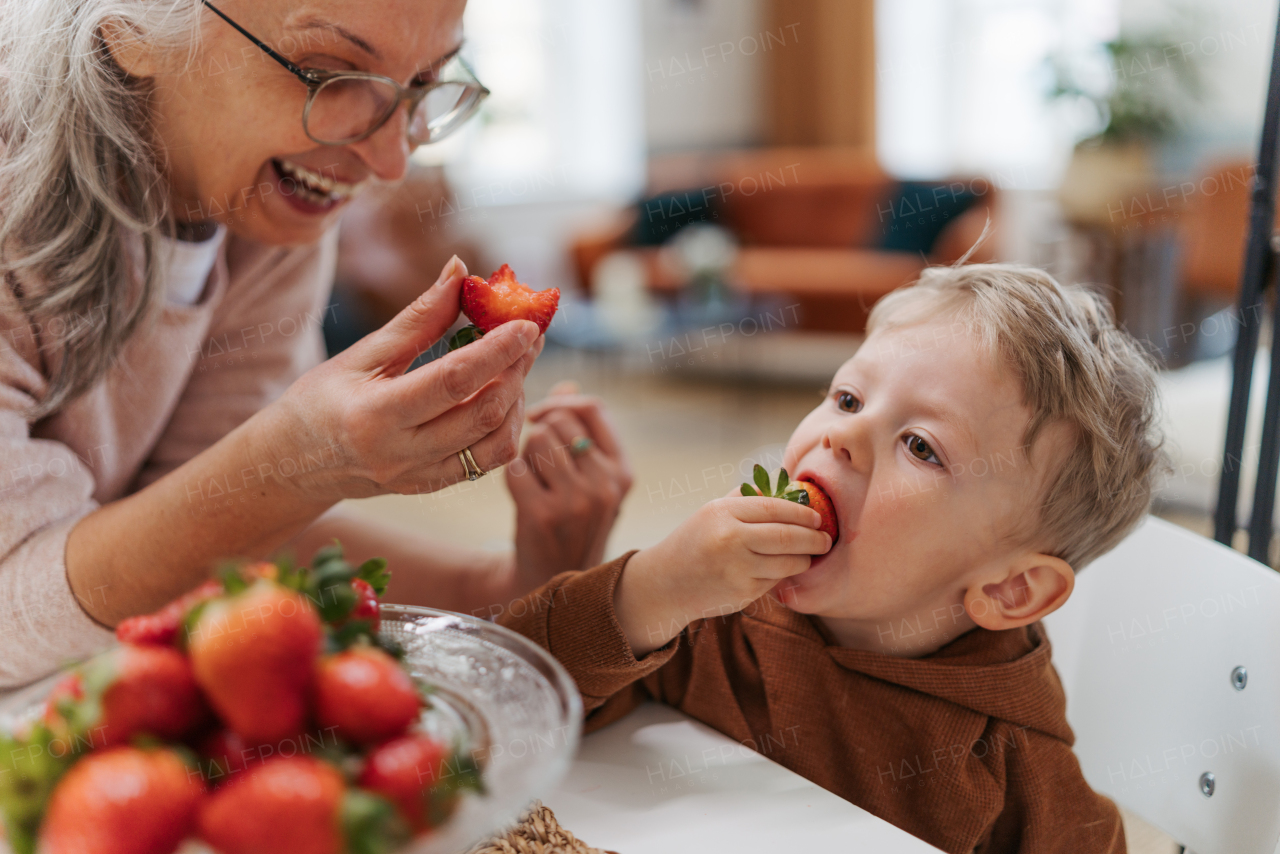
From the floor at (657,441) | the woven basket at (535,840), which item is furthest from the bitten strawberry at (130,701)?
the floor at (657,441)

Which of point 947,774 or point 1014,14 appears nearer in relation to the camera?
point 947,774

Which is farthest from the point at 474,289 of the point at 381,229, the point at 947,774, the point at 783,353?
the point at 783,353

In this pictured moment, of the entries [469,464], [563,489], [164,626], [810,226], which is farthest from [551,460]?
[810,226]

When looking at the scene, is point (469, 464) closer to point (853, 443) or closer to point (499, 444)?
point (499, 444)

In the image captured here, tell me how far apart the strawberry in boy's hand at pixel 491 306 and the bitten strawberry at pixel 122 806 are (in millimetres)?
546

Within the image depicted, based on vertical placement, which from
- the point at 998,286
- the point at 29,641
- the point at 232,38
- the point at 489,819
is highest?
the point at 232,38

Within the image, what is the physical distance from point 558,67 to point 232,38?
652cm

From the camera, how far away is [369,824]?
506 millimetres

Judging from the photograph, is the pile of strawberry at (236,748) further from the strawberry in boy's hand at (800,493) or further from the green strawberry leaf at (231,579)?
the strawberry in boy's hand at (800,493)

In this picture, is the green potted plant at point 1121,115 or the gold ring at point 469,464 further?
the green potted plant at point 1121,115

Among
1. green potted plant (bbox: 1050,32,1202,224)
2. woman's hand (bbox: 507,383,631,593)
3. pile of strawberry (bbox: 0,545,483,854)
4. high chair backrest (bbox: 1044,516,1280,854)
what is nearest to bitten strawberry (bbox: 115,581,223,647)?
pile of strawberry (bbox: 0,545,483,854)

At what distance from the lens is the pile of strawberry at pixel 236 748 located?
52 centimetres

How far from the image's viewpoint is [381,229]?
17.8 ft

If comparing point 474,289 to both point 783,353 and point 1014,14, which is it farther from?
point 1014,14
